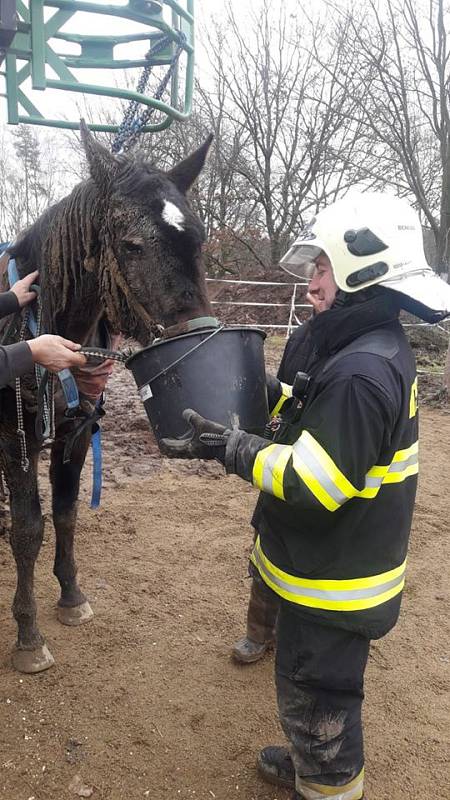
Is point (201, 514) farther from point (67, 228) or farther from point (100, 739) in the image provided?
point (67, 228)

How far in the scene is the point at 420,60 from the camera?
11.1 meters

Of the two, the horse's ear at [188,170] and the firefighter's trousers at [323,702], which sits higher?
the horse's ear at [188,170]

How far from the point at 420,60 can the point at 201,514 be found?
434 inches

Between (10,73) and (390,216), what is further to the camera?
(10,73)

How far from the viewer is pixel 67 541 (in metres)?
3.28

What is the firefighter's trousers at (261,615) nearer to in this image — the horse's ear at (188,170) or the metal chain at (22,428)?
the metal chain at (22,428)

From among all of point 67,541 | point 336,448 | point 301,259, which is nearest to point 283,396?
point 301,259

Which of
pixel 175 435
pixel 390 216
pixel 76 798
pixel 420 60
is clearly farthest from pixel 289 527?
pixel 420 60

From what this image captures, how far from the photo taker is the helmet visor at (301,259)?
2121 millimetres

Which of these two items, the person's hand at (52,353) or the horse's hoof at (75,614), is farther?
the horse's hoof at (75,614)

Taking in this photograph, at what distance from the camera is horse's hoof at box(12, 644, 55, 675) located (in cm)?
280

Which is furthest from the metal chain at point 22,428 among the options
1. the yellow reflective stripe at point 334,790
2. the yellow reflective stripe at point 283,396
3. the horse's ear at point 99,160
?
the yellow reflective stripe at point 334,790

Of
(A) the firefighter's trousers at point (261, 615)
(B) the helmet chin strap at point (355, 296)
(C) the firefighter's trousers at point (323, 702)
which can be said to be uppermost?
(B) the helmet chin strap at point (355, 296)

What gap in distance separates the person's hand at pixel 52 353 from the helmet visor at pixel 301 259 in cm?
93
